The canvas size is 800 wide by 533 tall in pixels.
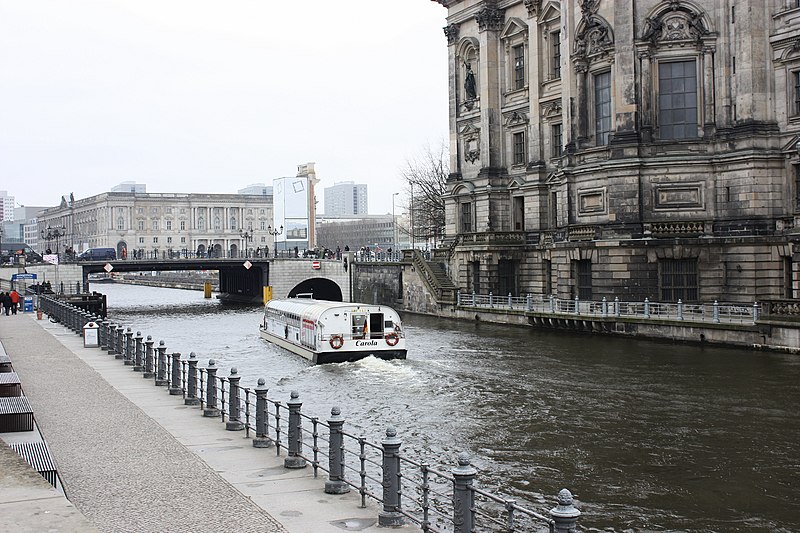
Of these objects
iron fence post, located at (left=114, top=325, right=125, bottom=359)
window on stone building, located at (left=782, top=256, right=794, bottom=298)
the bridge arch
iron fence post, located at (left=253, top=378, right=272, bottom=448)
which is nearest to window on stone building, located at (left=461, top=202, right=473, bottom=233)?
the bridge arch

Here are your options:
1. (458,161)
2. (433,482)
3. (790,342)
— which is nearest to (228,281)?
(458,161)

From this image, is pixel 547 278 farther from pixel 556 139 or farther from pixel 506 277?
pixel 556 139

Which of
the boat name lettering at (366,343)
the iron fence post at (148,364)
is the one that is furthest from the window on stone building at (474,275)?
the iron fence post at (148,364)

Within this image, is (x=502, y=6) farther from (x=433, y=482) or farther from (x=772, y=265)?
(x=433, y=482)

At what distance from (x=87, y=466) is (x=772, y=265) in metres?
43.0

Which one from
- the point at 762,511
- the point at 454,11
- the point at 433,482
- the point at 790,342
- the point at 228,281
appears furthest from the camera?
the point at 228,281

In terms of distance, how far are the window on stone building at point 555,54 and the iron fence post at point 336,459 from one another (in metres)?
54.8

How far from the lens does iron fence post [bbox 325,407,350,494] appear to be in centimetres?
1669

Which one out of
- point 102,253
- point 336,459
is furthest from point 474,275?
point 102,253

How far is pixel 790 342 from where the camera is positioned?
42.8 m

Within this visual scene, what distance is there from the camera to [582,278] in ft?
195

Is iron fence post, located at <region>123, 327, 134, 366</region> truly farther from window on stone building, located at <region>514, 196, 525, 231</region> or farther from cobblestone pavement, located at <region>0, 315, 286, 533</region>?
window on stone building, located at <region>514, 196, 525, 231</region>

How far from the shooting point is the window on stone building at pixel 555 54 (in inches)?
2682

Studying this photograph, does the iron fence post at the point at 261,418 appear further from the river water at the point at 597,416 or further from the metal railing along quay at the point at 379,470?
the river water at the point at 597,416
